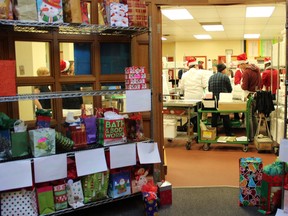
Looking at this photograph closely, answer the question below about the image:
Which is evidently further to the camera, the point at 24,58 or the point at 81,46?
the point at 81,46

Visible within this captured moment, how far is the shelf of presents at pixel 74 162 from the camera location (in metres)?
2.52

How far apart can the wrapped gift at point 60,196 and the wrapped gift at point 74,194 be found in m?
0.05

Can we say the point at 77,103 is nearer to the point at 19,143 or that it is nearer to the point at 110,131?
the point at 110,131

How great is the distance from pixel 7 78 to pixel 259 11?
21.1ft

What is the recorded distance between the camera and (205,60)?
13266mm

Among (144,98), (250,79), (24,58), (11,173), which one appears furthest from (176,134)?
(11,173)

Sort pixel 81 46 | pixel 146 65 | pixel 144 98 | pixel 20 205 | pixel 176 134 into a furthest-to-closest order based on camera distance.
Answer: pixel 176 134 < pixel 146 65 < pixel 81 46 < pixel 144 98 < pixel 20 205

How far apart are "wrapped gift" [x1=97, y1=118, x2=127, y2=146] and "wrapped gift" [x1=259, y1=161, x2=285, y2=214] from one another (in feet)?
4.41

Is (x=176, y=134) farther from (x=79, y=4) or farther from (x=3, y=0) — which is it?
(x=3, y=0)

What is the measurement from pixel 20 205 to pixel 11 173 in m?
0.29

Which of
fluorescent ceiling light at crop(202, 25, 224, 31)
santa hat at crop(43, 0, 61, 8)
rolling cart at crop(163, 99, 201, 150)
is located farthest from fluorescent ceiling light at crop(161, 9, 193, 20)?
santa hat at crop(43, 0, 61, 8)

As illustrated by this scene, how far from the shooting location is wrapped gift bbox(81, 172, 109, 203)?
2834 mm

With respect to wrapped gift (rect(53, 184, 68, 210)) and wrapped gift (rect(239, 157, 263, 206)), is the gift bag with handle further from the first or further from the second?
wrapped gift (rect(239, 157, 263, 206))

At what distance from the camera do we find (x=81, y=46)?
3.28 metres
